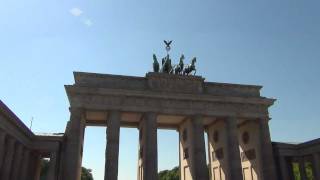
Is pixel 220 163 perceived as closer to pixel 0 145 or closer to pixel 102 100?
pixel 102 100

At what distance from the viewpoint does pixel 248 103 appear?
44.3m

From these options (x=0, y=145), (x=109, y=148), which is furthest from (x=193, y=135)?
(x=0, y=145)

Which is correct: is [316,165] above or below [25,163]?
below

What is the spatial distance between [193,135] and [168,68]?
33.7 ft

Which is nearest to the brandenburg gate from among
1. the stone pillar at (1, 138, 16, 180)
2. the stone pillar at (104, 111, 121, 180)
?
the stone pillar at (104, 111, 121, 180)

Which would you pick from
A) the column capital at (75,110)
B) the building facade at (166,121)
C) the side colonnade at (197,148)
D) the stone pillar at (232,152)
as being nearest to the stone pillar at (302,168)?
the building facade at (166,121)

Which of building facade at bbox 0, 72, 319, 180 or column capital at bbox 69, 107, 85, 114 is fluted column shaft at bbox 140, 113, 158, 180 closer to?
building facade at bbox 0, 72, 319, 180

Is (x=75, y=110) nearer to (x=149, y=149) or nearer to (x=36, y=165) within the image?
(x=149, y=149)

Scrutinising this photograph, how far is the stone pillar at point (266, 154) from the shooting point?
4106cm

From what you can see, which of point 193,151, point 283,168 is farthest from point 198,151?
point 283,168

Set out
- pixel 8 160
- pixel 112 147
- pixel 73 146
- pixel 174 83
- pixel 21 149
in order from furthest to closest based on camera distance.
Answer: pixel 174 83 → pixel 112 147 → pixel 73 146 → pixel 21 149 → pixel 8 160

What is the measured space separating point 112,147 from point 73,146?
178 inches

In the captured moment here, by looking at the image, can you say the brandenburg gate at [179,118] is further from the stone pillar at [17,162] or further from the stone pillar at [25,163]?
the stone pillar at [17,162]

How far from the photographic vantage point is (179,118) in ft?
149
